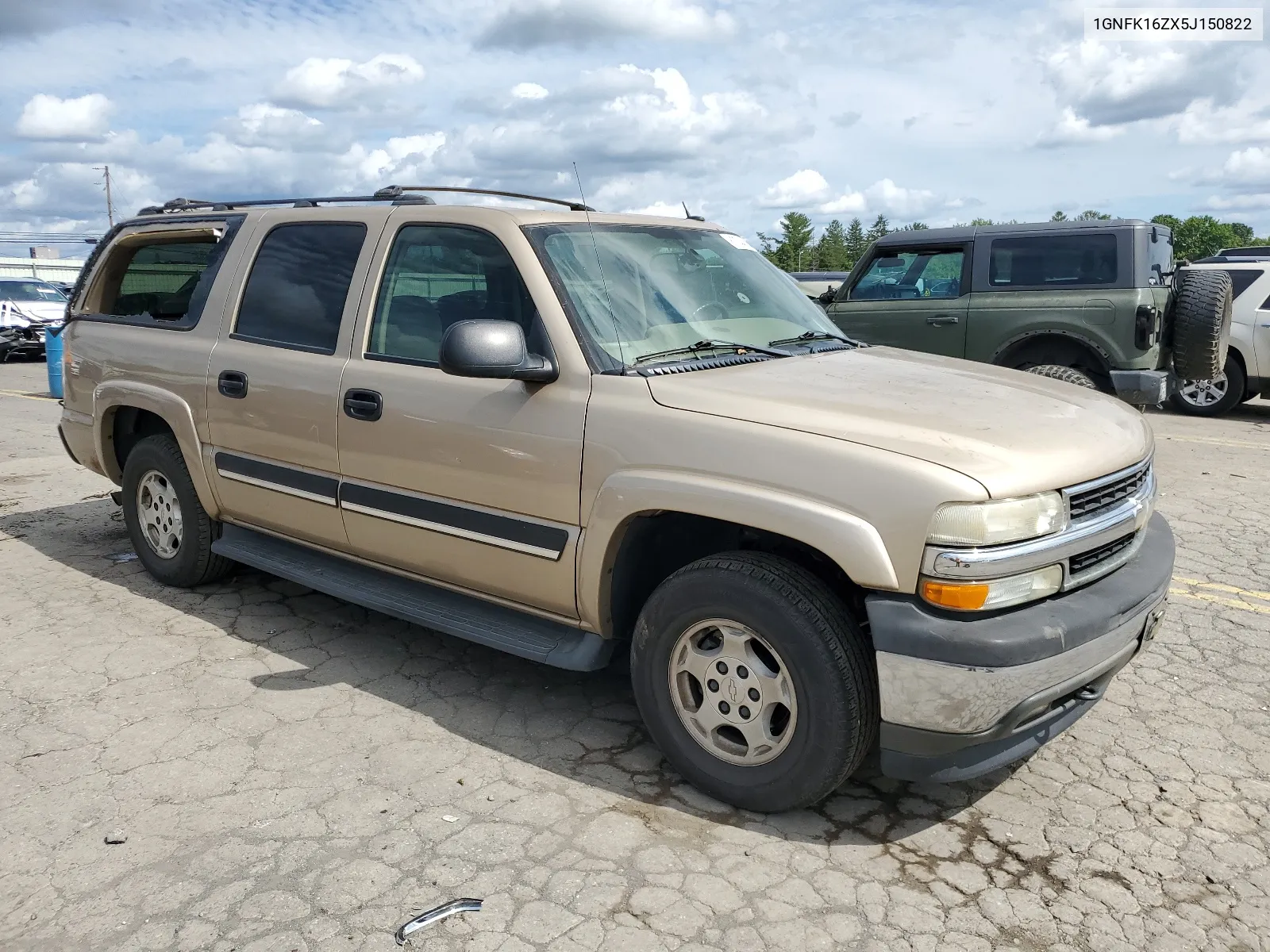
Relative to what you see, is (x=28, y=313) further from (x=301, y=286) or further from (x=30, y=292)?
(x=301, y=286)

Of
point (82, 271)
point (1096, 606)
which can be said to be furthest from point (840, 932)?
point (82, 271)

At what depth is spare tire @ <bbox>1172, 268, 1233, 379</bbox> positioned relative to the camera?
8.34m

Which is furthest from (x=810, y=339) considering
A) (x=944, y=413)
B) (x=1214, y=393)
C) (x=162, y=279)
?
(x=1214, y=393)

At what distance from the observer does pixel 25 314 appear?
754 inches

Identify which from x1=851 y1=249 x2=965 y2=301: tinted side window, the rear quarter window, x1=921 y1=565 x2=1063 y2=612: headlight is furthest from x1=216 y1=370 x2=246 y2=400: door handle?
x1=851 y1=249 x2=965 y2=301: tinted side window

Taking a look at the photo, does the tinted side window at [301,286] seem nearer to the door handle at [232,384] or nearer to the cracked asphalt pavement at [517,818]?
the door handle at [232,384]

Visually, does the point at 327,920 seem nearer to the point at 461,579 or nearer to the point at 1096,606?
the point at 461,579

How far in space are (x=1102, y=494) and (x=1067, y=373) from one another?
6246mm

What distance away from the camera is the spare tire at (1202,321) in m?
8.34

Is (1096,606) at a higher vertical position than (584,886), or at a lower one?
higher

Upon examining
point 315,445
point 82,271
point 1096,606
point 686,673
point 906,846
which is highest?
point 82,271

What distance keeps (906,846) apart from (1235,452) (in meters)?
7.54

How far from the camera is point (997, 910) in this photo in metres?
2.73

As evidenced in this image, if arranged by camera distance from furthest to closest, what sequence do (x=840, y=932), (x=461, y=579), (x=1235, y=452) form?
(x=1235, y=452)
(x=461, y=579)
(x=840, y=932)
